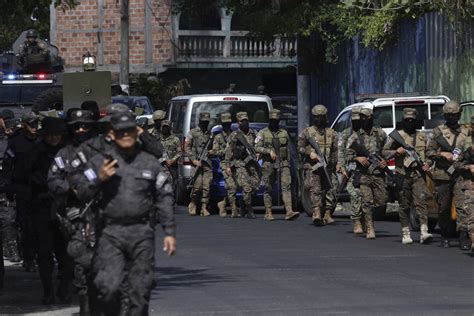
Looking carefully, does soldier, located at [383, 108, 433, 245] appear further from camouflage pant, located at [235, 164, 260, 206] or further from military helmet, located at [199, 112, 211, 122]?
military helmet, located at [199, 112, 211, 122]

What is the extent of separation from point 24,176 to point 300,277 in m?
3.06

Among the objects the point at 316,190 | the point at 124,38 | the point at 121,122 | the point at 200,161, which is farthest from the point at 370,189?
the point at 124,38

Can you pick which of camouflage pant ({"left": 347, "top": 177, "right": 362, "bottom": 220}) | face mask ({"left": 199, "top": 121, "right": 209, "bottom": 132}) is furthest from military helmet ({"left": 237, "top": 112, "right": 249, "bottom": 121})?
camouflage pant ({"left": 347, "top": 177, "right": 362, "bottom": 220})

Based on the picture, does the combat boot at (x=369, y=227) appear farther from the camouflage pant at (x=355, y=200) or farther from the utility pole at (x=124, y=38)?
the utility pole at (x=124, y=38)

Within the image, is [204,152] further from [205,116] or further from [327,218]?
[327,218]

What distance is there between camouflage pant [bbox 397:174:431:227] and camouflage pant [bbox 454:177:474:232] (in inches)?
52.0

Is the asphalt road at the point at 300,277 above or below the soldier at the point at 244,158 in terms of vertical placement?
below

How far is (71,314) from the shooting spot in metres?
13.4

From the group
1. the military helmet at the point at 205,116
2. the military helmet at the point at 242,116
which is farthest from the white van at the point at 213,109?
the military helmet at the point at 242,116

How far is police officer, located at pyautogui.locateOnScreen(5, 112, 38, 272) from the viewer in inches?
609

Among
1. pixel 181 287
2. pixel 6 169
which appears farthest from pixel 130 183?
pixel 6 169

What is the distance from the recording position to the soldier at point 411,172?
1964 cm

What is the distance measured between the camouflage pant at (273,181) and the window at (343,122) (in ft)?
3.41

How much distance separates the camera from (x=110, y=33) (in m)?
53.4
